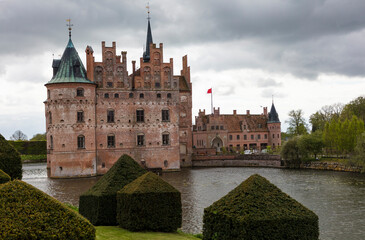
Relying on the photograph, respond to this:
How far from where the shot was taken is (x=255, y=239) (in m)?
10.0

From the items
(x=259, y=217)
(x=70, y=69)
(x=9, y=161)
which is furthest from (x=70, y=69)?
(x=259, y=217)

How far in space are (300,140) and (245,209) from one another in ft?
147

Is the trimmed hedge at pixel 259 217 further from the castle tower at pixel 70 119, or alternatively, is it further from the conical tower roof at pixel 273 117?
the conical tower roof at pixel 273 117

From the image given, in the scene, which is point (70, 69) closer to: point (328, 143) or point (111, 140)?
point (111, 140)

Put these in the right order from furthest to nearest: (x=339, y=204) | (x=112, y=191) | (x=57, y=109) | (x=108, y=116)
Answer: (x=108, y=116)
(x=57, y=109)
(x=339, y=204)
(x=112, y=191)

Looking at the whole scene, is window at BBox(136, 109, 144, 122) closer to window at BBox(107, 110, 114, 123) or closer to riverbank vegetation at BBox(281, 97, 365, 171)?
window at BBox(107, 110, 114, 123)

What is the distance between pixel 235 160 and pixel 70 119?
2572 cm

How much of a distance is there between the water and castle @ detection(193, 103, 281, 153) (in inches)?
1291

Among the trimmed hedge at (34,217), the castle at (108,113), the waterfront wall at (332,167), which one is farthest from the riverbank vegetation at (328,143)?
the trimmed hedge at (34,217)

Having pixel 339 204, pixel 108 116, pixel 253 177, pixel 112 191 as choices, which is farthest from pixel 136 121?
pixel 253 177

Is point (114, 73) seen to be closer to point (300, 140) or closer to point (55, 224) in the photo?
point (300, 140)

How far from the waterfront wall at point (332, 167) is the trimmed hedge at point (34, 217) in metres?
39.7

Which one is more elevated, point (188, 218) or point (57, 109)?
point (57, 109)

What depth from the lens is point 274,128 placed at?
273ft
